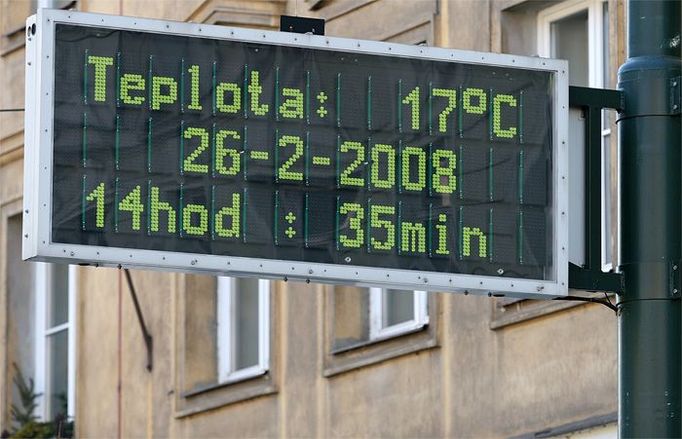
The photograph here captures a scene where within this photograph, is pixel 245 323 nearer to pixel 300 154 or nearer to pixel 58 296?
pixel 58 296

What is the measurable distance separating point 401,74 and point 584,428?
21.6 ft

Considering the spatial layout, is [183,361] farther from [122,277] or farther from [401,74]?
[401,74]

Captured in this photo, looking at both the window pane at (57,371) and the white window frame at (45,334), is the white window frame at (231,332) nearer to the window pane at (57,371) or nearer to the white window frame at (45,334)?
the white window frame at (45,334)

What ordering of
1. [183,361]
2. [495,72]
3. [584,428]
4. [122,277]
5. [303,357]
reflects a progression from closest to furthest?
1. [495,72]
2. [584,428]
3. [303,357]
4. [183,361]
5. [122,277]

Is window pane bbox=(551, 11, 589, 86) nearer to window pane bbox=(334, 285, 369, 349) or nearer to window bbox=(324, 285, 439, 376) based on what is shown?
window bbox=(324, 285, 439, 376)

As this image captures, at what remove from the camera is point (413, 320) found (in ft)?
61.0

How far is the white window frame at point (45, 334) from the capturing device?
2477cm

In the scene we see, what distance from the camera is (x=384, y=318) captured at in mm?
19172

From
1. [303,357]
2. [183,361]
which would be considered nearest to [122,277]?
[183,361]

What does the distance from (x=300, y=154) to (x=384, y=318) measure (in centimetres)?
1004

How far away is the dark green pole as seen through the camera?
28.5 ft

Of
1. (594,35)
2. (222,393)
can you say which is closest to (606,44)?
(594,35)

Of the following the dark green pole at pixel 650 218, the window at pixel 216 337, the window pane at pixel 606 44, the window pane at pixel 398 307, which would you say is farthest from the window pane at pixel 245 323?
the dark green pole at pixel 650 218

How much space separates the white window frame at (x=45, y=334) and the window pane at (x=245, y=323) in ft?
9.93
